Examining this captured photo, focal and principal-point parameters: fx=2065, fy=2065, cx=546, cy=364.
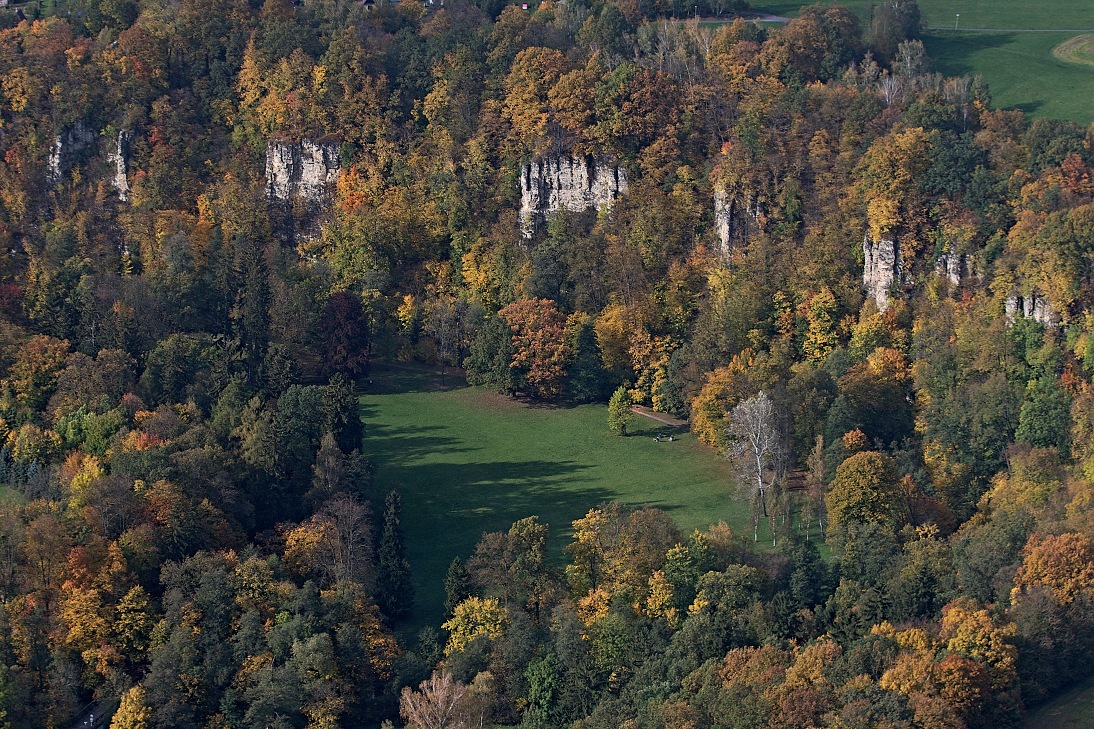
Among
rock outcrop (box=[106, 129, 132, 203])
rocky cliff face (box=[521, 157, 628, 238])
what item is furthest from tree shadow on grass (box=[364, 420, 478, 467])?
rock outcrop (box=[106, 129, 132, 203])

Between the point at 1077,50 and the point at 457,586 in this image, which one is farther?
the point at 1077,50

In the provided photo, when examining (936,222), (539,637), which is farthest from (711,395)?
(539,637)

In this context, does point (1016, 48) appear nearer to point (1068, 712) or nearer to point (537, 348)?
point (537, 348)

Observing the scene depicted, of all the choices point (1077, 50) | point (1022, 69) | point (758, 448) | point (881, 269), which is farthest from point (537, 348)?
point (1077, 50)

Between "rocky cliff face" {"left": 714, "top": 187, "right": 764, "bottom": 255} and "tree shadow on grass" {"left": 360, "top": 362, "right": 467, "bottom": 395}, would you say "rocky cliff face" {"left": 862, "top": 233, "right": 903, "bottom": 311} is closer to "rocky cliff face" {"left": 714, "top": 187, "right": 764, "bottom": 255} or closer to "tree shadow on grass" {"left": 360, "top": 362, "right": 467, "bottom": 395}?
"rocky cliff face" {"left": 714, "top": 187, "right": 764, "bottom": 255}

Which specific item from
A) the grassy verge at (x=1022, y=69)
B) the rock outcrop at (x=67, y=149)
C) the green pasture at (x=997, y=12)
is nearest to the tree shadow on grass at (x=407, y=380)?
the rock outcrop at (x=67, y=149)

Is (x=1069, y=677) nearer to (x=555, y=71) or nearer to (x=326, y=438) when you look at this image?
(x=326, y=438)
